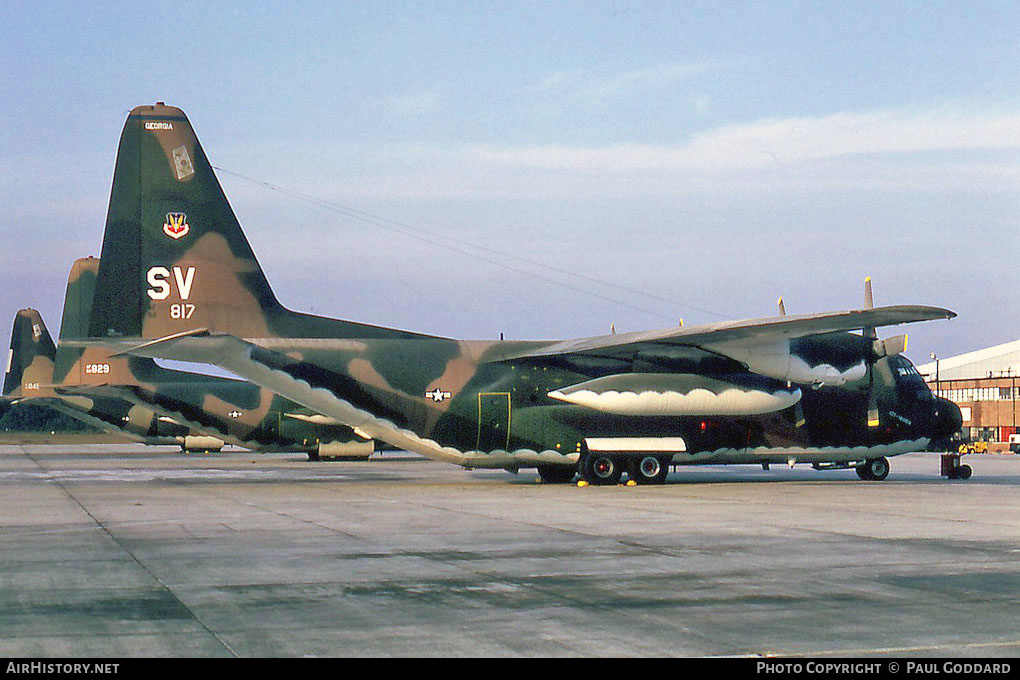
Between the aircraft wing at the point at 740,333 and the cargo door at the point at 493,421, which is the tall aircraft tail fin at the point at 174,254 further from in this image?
the aircraft wing at the point at 740,333

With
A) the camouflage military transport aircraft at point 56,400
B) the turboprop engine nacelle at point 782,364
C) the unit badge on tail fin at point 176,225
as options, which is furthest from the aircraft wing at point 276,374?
the camouflage military transport aircraft at point 56,400

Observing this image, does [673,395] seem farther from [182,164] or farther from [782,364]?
[182,164]

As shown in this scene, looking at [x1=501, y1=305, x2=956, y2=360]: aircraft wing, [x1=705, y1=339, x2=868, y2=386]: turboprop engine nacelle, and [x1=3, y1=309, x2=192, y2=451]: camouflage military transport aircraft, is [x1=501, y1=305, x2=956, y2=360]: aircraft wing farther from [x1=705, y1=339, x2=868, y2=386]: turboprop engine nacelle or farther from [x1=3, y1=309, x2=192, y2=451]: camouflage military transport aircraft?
[x1=3, y1=309, x2=192, y2=451]: camouflage military transport aircraft

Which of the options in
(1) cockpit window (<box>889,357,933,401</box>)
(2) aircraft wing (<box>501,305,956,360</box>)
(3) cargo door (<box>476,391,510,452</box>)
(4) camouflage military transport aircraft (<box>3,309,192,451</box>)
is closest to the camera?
(2) aircraft wing (<box>501,305,956,360</box>)

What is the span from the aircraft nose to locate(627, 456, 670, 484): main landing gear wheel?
7.56 meters

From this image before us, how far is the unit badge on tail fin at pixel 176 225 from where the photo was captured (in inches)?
1026

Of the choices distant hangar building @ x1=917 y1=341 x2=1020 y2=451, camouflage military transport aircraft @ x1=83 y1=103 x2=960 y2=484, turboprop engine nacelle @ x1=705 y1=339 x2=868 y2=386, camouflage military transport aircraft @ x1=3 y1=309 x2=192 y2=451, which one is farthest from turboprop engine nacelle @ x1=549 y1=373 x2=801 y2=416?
distant hangar building @ x1=917 y1=341 x2=1020 y2=451

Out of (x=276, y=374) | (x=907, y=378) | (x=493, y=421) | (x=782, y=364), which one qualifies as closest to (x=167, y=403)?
(x=276, y=374)

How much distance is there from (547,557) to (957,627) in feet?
17.5

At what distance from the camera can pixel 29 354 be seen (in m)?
54.6

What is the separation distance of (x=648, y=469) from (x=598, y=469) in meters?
1.36

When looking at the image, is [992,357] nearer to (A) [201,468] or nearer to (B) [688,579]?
(A) [201,468]

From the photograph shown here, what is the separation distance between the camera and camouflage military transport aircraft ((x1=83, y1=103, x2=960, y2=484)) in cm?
2555
